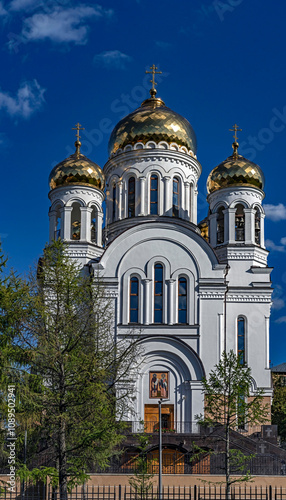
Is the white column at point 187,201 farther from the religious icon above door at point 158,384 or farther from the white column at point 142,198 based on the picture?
the religious icon above door at point 158,384

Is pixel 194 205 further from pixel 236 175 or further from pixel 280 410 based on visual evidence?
pixel 280 410

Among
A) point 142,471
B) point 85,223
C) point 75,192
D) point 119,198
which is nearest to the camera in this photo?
point 142,471

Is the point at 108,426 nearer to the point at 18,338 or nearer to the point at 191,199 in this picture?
the point at 18,338

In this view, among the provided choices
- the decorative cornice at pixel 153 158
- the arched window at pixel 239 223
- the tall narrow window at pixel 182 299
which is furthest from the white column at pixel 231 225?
the tall narrow window at pixel 182 299

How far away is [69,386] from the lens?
15.4 m

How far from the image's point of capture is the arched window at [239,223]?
2867 cm

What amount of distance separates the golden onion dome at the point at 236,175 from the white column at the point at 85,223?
522 centimetres

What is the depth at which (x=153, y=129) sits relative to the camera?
1144 inches

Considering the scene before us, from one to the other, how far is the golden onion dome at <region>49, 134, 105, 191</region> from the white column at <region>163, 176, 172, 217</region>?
255cm

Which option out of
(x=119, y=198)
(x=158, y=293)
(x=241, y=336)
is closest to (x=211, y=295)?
(x=158, y=293)

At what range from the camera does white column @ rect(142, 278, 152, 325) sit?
25344 mm

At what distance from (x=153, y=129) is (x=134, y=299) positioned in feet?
24.1

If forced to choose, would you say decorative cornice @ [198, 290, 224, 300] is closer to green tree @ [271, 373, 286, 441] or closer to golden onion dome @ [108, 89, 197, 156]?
golden onion dome @ [108, 89, 197, 156]

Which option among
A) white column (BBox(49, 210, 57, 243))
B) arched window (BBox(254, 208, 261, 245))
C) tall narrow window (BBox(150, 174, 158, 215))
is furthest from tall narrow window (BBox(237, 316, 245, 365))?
white column (BBox(49, 210, 57, 243))
